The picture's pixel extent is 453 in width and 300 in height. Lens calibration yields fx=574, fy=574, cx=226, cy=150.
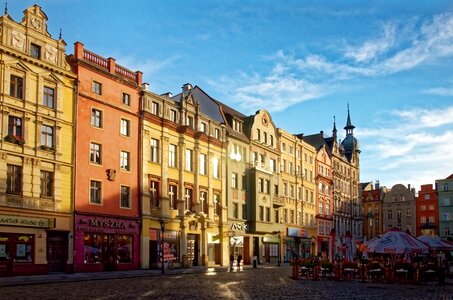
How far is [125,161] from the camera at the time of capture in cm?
4484

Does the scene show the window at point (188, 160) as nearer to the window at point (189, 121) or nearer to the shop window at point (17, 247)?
the window at point (189, 121)

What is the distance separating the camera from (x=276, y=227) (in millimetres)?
66625

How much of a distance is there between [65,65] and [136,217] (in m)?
13.0

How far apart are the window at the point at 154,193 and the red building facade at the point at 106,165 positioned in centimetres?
185

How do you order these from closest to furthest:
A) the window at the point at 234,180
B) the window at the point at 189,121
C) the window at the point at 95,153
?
the window at the point at 95,153 → the window at the point at 189,121 → the window at the point at 234,180

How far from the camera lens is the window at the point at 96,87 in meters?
41.7

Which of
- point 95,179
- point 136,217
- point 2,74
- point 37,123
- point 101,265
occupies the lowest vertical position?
point 101,265

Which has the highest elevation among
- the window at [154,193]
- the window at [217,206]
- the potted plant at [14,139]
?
the potted plant at [14,139]

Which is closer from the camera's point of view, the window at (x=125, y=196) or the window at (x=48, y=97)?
the window at (x=48, y=97)

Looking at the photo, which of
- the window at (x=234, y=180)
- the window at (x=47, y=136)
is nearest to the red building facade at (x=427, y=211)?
the window at (x=234, y=180)

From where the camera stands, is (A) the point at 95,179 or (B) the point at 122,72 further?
(B) the point at 122,72

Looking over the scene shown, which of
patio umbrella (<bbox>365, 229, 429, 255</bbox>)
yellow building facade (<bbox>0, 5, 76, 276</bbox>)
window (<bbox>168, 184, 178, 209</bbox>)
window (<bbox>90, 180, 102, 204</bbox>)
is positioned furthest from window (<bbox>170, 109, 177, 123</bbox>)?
patio umbrella (<bbox>365, 229, 429, 255</bbox>)

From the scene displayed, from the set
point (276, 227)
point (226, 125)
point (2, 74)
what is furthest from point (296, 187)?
point (2, 74)

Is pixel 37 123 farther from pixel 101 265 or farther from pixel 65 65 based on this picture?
pixel 101 265
